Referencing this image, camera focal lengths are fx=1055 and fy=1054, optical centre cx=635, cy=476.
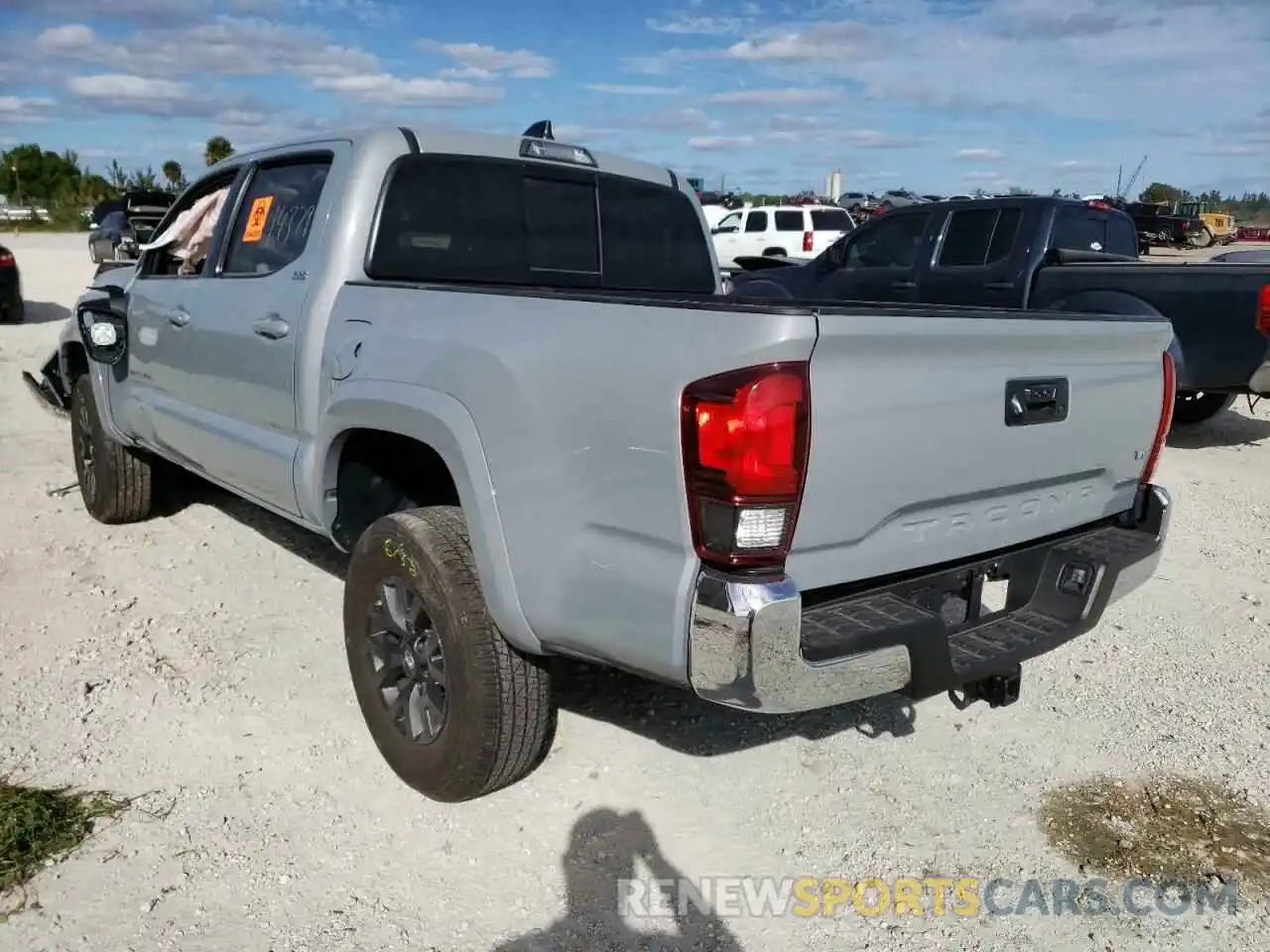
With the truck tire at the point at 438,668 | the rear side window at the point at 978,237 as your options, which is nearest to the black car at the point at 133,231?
the truck tire at the point at 438,668

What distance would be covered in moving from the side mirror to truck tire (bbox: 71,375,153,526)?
359 mm

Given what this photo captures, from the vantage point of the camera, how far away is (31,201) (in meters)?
Result: 59.4

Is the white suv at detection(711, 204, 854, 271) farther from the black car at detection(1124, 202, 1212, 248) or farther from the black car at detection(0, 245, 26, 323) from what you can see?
the black car at detection(0, 245, 26, 323)

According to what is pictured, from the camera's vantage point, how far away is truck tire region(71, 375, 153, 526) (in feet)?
17.9

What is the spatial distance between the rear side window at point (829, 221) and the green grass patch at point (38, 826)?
2060 centimetres

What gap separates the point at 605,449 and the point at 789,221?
2087 centimetres

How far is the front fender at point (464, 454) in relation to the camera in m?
2.72

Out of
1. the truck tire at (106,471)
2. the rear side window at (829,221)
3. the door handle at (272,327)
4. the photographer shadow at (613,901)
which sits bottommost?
the photographer shadow at (613,901)

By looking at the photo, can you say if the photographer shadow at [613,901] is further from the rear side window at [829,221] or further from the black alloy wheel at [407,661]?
the rear side window at [829,221]

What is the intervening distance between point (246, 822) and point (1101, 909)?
7.91ft

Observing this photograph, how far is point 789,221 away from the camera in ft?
73.3

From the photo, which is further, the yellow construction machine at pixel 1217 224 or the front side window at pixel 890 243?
the yellow construction machine at pixel 1217 224

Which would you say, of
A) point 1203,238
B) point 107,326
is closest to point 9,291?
point 107,326

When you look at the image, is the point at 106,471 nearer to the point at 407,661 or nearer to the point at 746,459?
the point at 407,661
